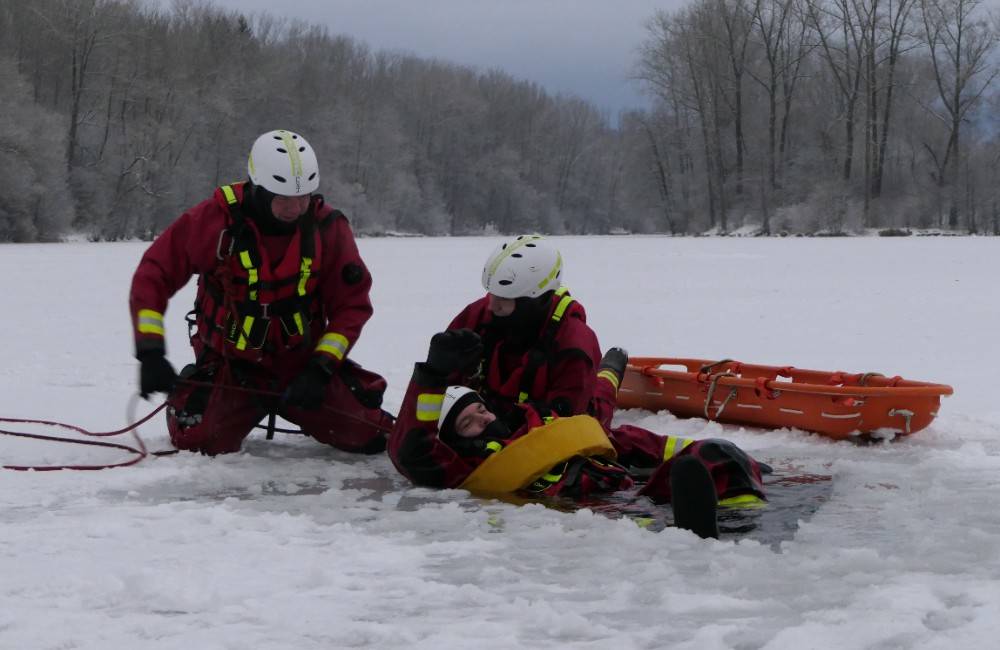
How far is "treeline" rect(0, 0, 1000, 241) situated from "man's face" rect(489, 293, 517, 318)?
99.7ft

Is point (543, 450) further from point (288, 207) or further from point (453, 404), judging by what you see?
point (288, 207)

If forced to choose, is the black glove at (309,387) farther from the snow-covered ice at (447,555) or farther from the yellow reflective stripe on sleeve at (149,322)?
the yellow reflective stripe on sleeve at (149,322)

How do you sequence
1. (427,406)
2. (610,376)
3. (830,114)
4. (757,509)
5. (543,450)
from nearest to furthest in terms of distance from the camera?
(757,509)
(543,450)
(427,406)
(610,376)
(830,114)

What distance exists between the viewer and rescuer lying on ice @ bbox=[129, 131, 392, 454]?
4.60m

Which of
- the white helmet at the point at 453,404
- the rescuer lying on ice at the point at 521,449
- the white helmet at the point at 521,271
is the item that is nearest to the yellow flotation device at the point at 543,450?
the rescuer lying on ice at the point at 521,449

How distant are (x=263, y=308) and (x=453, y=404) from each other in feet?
3.37

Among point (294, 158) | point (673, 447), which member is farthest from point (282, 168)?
point (673, 447)

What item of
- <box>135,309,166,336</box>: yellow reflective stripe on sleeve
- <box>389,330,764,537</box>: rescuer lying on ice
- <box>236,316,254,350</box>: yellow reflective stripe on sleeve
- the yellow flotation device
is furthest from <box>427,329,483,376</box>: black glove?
<box>135,309,166,336</box>: yellow reflective stripe on sleeve

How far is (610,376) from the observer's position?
5.26 metres

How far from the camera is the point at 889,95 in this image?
38156 mm

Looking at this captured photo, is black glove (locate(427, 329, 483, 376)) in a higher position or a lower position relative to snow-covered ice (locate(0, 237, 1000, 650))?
higher

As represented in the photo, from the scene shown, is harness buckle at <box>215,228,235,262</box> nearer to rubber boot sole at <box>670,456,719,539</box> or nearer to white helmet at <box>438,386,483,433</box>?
white helmet at <box>438,386,483,433</box>

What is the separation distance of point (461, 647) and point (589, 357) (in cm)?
213

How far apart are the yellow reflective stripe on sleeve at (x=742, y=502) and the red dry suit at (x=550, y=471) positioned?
0.5 inches
